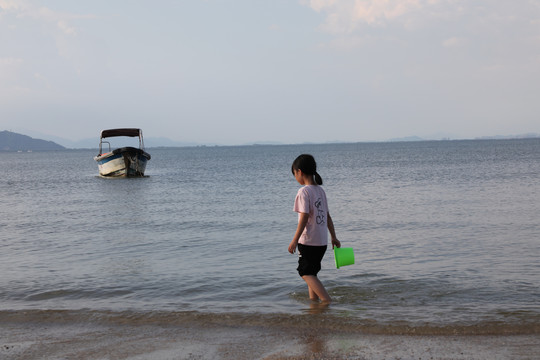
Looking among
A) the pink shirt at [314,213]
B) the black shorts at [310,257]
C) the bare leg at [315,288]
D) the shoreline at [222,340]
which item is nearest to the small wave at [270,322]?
the shoreline at [222,340]

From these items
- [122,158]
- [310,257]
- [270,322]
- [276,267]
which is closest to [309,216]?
[310,257]

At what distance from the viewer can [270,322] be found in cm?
551

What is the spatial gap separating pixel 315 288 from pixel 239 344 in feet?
4.30

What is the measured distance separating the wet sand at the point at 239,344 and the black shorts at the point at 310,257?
0.65m

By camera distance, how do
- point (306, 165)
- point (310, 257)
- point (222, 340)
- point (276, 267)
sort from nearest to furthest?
1. point (222, 340)
2. point (306, 165)
3. point (310, 257)
4. point (276, 267)

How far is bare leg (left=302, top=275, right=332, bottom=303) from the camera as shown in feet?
18.8

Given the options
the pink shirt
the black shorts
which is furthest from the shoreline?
the pink shirt

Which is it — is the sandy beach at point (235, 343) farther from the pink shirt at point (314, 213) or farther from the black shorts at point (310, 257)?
the pink shirt at point (314, 213)

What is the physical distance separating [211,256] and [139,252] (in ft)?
5.42

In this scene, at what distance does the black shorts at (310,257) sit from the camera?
18.0 ft

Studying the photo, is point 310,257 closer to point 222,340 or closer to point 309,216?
point 309,216

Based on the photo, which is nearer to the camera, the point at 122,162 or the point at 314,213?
the point at 314,213

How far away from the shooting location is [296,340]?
484cm

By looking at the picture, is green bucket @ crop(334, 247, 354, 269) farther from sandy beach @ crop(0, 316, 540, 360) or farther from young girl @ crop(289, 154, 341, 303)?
sandy beach @ crop(0, 316, 540, 360)
